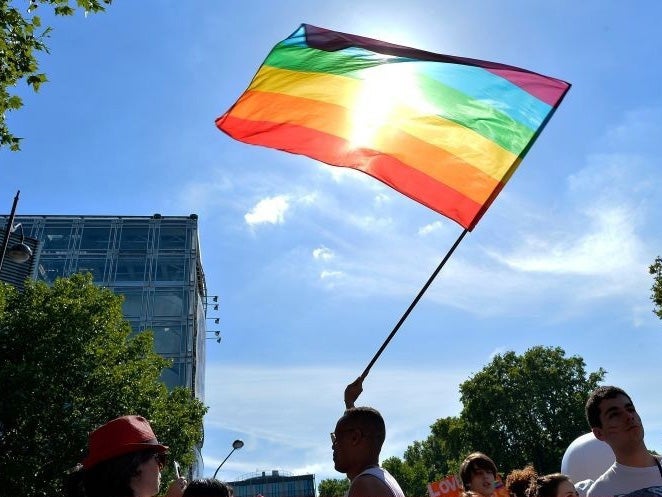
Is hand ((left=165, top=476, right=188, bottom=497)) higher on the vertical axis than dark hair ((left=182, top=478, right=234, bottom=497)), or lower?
higher

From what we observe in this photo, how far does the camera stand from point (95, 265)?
151 feet

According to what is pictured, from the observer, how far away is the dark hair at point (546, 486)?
3902mm

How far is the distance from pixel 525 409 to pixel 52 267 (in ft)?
123

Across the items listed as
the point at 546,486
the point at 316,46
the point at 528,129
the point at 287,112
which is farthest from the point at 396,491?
the point at 316,46

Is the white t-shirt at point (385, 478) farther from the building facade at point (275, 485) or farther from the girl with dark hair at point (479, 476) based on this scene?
the building facade at point (275, 485)

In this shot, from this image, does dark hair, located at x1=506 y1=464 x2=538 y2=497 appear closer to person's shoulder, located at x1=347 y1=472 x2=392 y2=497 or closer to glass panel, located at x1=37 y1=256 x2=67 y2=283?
person's shoulder, located at x1=347 y1=472 x2=392 y2=497

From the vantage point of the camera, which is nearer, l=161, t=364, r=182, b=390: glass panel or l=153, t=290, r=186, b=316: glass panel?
l=161, t=364, r=182, b=390: glass panel

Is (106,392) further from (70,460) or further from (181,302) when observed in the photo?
(181,302)

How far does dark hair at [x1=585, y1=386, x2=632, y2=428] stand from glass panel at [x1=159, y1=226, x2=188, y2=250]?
46438 millimetres

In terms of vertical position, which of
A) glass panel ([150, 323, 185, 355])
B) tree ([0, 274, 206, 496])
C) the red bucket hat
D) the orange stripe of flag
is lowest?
the red bucket hat

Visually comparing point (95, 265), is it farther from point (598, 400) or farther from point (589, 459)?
point (598, 400)

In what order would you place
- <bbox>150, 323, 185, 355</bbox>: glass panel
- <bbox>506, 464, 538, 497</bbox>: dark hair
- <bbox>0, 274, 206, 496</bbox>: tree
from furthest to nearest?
<bbox>150, 323, 185, 355</bbox>: glass panel
<bbox>0, 274, 206, 496</bbox>: tree
<bbox>506, 464, 538, 497</bbox>: dark hair

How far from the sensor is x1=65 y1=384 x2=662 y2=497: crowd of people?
8.67 ft

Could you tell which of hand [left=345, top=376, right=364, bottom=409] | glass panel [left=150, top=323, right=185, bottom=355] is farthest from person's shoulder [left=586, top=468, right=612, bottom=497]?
glass panel [left=150, top=323, right=185, bottom=355]
